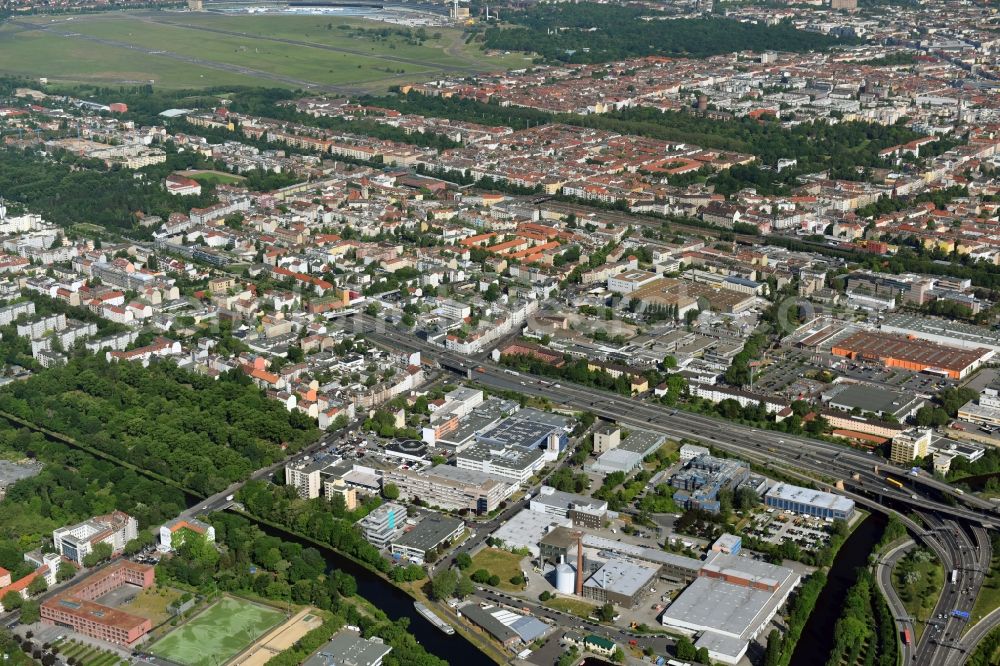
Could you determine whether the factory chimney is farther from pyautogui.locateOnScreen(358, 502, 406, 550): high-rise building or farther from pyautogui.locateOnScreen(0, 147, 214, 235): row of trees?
pyautogui.locateOnScreen(0, 147, 214, 235): row of trees

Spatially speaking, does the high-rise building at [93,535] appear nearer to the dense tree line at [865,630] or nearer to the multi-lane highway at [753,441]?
the multi-lane highway at [753,441]

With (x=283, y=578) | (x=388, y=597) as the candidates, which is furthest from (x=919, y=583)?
(x=283, y=578)

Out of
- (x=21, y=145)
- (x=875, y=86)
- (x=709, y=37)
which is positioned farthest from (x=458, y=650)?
(x=709, y=37)

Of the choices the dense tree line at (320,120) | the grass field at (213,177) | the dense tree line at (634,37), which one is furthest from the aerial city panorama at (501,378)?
the dense tree line at (634,37)

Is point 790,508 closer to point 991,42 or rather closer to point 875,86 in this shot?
point 875,86

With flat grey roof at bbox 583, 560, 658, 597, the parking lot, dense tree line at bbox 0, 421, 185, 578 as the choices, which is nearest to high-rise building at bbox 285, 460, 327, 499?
dense tree line at bbox 0, 421, 185, 578
